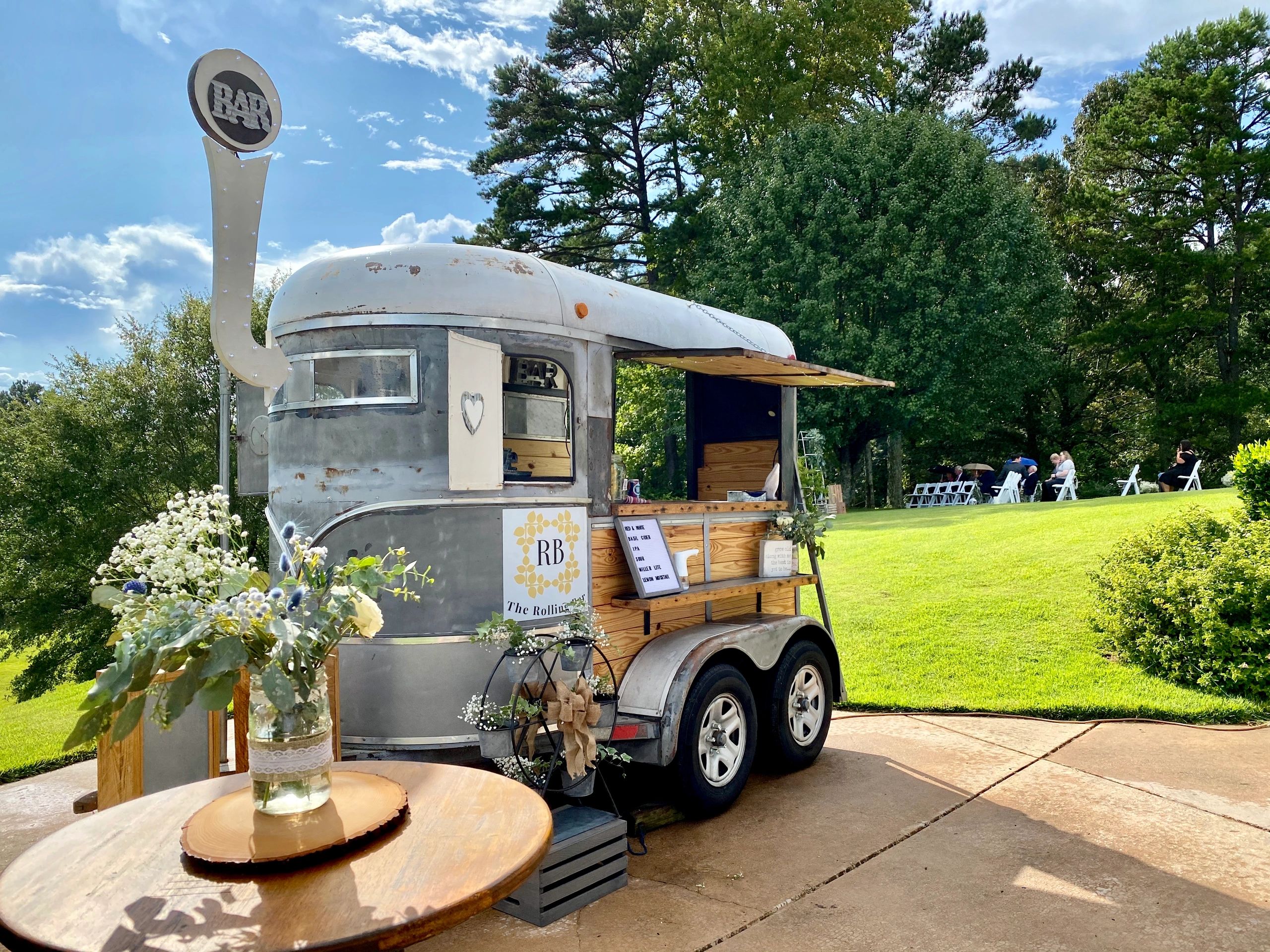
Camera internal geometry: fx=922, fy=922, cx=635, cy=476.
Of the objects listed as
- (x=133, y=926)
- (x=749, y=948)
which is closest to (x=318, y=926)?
(x=133, y=926)

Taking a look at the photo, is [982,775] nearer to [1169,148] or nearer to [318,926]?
[318,926]

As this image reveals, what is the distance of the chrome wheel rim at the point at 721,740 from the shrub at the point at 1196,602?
4.69 m

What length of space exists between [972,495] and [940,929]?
64.9 feet

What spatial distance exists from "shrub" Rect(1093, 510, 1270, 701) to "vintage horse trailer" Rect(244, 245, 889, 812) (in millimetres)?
4411

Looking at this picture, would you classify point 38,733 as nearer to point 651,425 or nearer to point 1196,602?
point 1196,602

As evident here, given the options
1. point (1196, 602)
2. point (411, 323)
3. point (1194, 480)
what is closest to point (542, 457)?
point (411, 323)

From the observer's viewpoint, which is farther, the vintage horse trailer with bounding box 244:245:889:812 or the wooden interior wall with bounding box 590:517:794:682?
the wooden interior wall with bounding box 590:517:794:682

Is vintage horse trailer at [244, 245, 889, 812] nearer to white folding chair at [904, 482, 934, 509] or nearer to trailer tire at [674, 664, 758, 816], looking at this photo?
trailer tire at [674, 664, 758, 816]

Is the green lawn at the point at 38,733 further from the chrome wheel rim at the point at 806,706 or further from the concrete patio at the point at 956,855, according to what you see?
the chrome wheel rim at the point at 806,706

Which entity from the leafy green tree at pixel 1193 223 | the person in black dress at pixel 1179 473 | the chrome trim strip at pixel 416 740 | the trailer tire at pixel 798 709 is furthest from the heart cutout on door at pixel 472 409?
the leafy green tree at pixel 1193 223

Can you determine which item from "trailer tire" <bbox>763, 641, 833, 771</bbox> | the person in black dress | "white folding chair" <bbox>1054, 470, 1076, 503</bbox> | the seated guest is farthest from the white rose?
"white folding chair" <bbox>1054, 470, 1076, 503</bbox>

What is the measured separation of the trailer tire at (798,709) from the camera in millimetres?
5848

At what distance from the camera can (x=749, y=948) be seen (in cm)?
375

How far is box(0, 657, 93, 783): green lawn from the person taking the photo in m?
6.76
